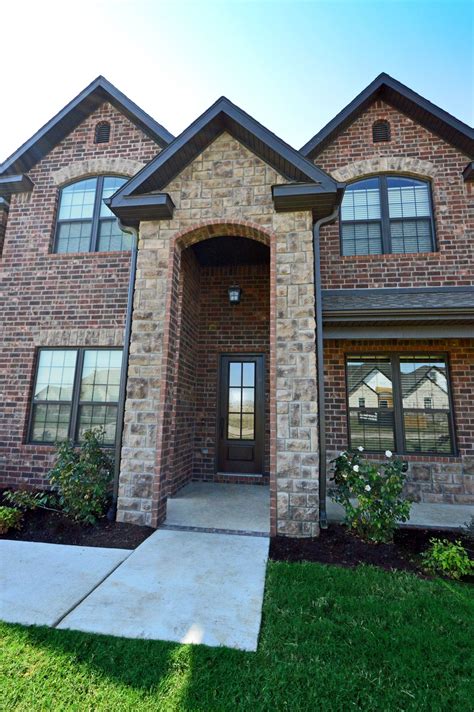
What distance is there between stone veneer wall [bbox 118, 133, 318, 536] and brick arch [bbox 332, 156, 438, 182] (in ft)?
8.35

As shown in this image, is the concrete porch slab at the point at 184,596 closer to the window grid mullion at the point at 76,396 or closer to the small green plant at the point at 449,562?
the small green plant at the point at 449,562

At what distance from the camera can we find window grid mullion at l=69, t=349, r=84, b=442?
6309 millimetres

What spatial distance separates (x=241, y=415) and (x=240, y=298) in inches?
95.7

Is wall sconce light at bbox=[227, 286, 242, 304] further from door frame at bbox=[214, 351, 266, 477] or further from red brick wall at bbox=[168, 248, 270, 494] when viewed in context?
door frame at bbox=[214, 351, 266, 477]

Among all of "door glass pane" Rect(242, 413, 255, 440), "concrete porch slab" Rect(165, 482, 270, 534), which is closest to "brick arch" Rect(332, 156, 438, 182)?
"door glass pane" Rect(242, 413, 255, 440)

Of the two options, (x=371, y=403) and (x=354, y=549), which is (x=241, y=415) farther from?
(x=354, y=549)

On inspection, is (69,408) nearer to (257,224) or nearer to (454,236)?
(257,224)

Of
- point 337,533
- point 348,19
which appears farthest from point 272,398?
point 348,19

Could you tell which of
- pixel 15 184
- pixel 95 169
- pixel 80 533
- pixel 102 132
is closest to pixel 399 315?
pixel 80 533

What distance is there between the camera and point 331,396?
6320 mm

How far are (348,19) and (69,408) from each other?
29.8 feet

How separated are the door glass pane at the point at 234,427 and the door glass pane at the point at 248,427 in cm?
10

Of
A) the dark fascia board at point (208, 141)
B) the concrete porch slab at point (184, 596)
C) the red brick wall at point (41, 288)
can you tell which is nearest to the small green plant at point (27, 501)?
the red brick wall at point (41, 288)

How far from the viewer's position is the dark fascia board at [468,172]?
20.8 ft
